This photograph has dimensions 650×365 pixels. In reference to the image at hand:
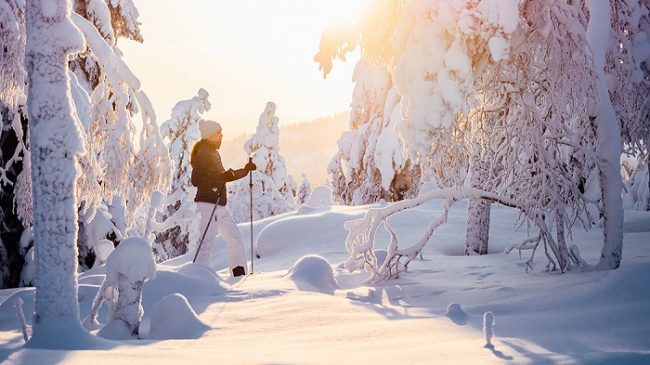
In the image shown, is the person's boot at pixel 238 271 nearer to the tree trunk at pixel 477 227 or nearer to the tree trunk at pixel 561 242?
the tree trunk at pixel 477 227

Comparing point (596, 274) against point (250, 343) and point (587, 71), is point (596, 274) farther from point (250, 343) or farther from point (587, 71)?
point (250, 343)

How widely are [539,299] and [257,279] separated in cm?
353

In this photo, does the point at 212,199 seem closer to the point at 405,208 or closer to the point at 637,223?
the point at 405,208

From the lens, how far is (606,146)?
641cm

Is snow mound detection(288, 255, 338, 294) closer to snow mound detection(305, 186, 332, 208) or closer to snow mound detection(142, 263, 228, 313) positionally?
snow mound detection(142, 263, 228, 313)

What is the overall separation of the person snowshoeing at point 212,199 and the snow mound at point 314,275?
4.65 feet

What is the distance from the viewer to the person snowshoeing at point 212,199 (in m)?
8.41

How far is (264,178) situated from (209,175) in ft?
75.0

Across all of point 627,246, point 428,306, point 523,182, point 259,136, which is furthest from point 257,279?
point 259,136

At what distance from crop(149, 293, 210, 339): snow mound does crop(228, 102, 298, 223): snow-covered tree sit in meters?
26.2

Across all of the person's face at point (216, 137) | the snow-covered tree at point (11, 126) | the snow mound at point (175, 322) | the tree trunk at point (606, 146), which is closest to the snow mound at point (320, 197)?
the snow-covered tree at point (11, 126)

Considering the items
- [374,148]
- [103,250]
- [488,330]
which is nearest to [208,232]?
[103,250]

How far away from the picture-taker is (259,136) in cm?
3181

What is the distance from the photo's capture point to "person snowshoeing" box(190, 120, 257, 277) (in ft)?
27.6
